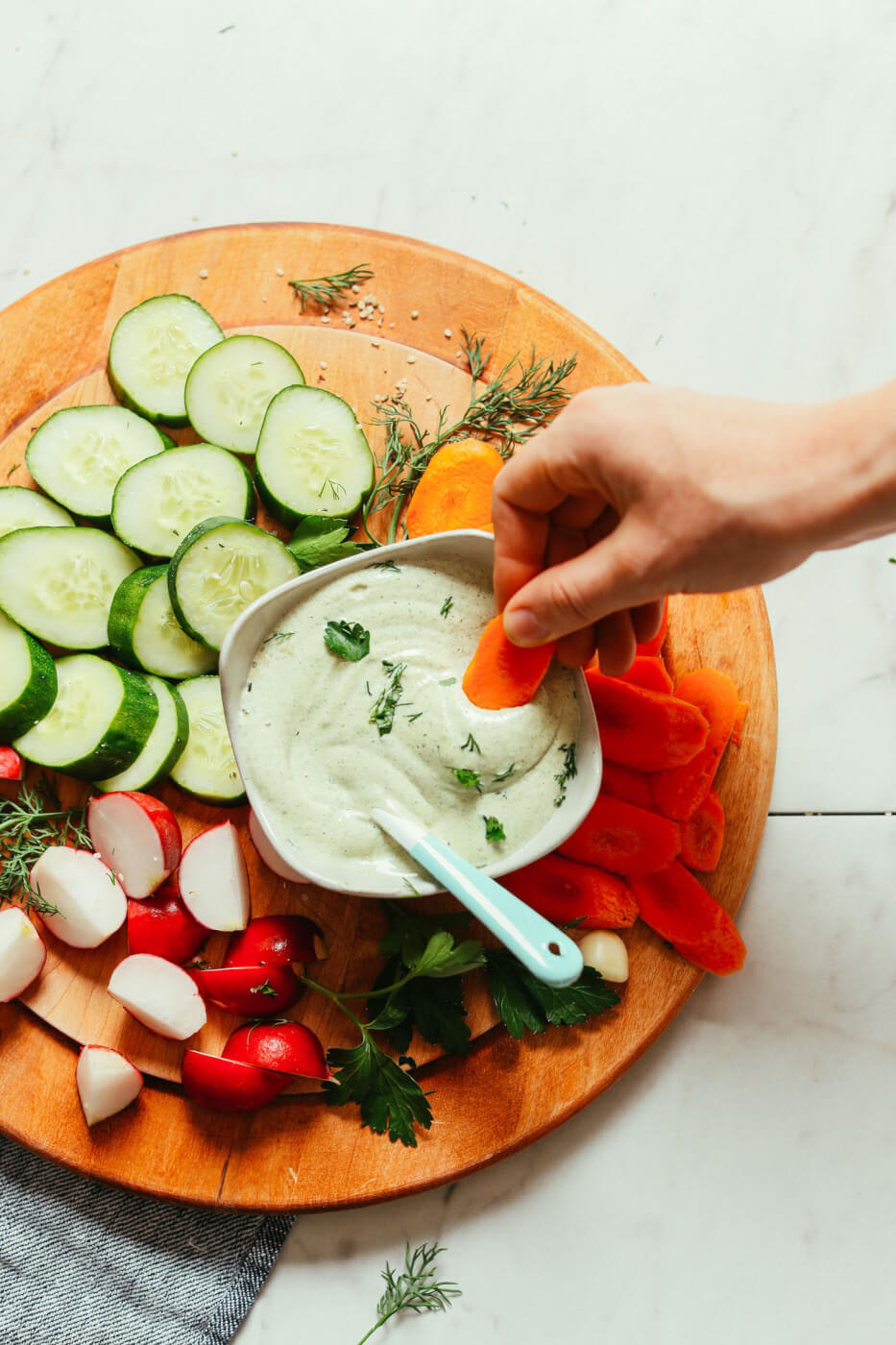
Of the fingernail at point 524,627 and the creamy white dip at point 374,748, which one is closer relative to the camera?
the fingernail at point 524,627

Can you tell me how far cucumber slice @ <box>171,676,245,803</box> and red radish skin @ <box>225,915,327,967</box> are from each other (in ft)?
0.93

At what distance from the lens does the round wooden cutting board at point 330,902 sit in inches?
85.8

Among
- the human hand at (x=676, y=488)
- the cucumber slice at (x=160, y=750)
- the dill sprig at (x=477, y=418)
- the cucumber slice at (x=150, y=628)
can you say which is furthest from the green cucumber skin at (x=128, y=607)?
the human hand at (x=676, y=488)

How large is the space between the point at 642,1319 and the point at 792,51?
133 inches

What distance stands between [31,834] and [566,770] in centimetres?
119

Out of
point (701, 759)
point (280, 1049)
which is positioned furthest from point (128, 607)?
point (701, 759)

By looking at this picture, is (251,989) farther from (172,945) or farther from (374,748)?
(374,748)

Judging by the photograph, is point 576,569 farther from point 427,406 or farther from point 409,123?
point 409,123

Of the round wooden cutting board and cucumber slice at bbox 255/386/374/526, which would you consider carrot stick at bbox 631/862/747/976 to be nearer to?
the round wooden cutting board

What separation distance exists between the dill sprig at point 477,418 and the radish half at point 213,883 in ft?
2.56

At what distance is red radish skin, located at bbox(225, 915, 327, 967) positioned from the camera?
6.97ft

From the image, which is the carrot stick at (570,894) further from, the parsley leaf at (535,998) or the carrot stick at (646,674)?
the carrot stick at (646,674)

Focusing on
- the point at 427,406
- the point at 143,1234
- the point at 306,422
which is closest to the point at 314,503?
the point at 306,422

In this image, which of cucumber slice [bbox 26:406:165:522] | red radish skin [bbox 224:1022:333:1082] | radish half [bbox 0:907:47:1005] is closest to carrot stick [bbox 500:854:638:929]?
red radish skin [bbox 224:1022:333:1082]
